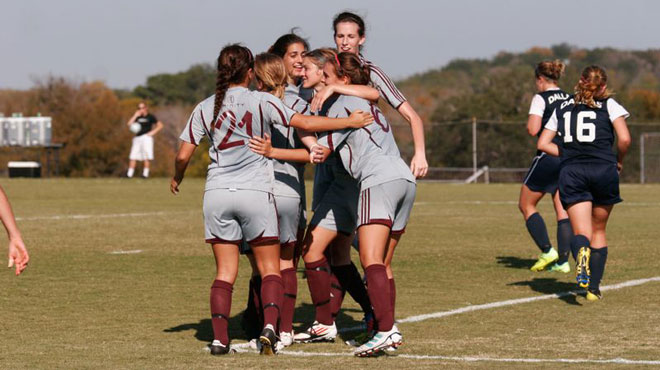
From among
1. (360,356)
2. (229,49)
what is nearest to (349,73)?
(229,49)

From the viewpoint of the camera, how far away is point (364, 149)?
728 centimetres

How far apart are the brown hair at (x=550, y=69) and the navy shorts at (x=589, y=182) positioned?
81.8 inches

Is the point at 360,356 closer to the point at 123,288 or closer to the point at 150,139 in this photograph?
the point at 123,288

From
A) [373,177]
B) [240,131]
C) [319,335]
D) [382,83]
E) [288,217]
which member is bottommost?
[319,335]

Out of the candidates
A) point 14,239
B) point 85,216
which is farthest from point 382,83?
point 85,216

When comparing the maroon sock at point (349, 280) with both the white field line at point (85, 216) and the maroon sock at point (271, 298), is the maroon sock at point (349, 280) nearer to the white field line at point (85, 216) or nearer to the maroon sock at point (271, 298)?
the maroon sock at point (271, 298)

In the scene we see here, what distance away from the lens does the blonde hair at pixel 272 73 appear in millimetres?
7262

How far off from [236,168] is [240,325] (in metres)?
1.78

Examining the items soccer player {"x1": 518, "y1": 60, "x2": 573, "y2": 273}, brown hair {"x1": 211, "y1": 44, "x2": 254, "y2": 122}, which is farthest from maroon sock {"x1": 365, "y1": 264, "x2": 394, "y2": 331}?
soccer player {"x1": 518, "y1": 60, "x2": 573, "y2": 273}

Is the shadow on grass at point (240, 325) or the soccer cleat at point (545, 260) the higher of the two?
the soccer cleat at point (545, 260)

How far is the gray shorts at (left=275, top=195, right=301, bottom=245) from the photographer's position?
744 cm

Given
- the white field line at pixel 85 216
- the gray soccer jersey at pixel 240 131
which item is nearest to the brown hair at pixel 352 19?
the gray soccer jersey at pixel 240 131

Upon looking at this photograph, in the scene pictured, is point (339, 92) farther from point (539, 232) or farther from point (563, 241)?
point (539, 232)

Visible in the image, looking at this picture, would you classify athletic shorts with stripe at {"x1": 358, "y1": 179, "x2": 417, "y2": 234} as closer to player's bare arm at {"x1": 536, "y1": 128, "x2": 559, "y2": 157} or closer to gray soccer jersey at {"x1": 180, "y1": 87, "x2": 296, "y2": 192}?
gray soccer jersey at {"x1": 180, "y1": 87, "x2": 296, "y2": 192}
